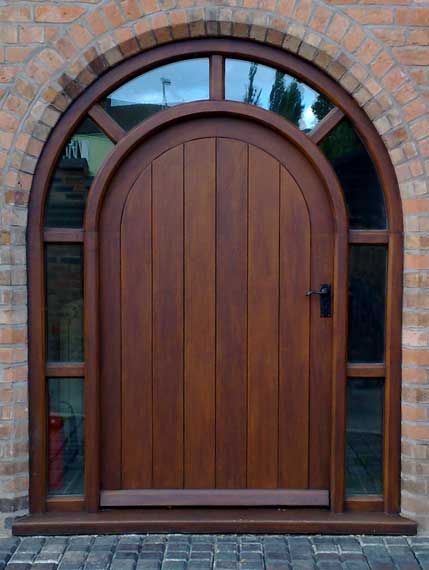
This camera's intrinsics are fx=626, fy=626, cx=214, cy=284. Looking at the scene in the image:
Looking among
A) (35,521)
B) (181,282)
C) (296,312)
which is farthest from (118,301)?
(35,521)

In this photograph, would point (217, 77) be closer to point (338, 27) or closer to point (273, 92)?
point (273, 92)

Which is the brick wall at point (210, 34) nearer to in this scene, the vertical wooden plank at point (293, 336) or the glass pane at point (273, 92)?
the glass pane at point (273, 92)

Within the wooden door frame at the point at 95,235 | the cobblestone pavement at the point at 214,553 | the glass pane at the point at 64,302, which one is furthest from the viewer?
the glass pane at the point at 64,302

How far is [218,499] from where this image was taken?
387cm

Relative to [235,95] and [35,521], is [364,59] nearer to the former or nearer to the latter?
[235,95]

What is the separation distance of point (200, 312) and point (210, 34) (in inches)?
65.0

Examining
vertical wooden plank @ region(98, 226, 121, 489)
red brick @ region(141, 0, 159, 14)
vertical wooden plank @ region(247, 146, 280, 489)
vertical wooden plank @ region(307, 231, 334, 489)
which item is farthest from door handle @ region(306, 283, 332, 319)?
red brick @ region(141, 0, 159, 14)

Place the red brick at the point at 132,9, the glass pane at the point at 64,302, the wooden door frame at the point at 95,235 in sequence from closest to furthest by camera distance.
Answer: the red brick at the point at 132,9, the wooden door frame at the point at 95,235, the glass pane at the point at 64,302

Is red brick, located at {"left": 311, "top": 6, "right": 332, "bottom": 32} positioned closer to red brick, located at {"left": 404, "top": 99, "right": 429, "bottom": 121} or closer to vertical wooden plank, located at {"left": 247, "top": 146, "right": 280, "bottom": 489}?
red brick, located at {"left": 404, "top": 99, "right": 429, "bottom": 121}

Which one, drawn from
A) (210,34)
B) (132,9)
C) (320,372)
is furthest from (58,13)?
(320,372)

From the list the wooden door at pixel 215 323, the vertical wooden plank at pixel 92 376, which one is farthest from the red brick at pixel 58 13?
the vertical wooden plank at pixel 92 376

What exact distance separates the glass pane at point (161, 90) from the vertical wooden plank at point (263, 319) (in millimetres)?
522

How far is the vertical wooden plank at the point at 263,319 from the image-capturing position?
3.83 meters

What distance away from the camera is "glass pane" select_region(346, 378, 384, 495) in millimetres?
3861
